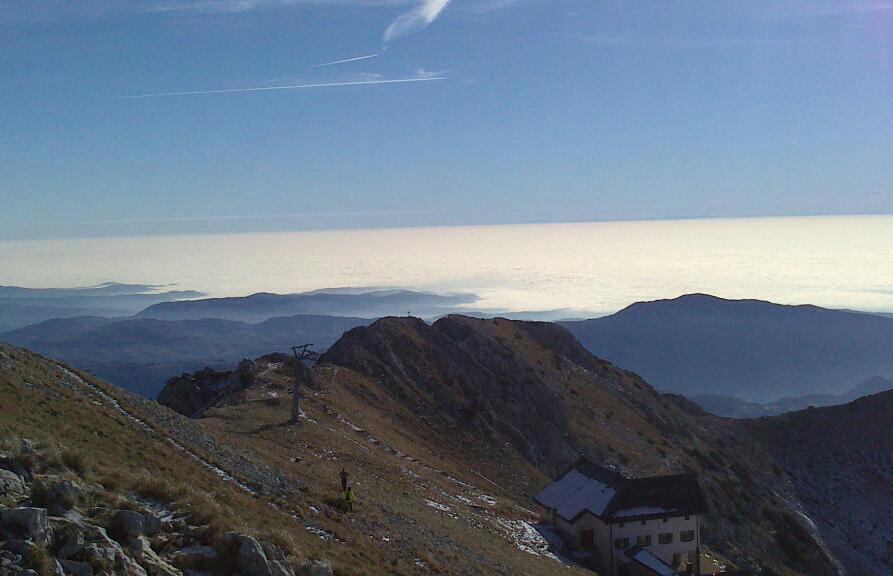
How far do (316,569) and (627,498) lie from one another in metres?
34.8

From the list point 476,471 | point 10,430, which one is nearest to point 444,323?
point 476,471

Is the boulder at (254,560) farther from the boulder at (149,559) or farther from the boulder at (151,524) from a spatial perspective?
the boulder at (151,524)

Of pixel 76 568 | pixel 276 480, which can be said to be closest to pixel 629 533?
pixel 276 480

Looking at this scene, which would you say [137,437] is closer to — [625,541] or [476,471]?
[625,541]

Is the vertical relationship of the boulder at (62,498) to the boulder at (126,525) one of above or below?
above

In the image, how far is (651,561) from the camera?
44938 mm

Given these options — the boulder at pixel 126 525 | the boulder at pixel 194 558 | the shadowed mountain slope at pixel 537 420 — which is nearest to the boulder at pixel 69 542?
the boulder at pixel 126 525

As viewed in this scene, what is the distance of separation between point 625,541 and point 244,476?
A: 27.5m

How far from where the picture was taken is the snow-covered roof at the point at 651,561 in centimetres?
4372

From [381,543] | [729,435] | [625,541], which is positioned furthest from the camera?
[729,435]

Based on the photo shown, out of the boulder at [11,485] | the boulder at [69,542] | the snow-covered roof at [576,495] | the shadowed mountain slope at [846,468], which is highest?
the boulder at [11,485]

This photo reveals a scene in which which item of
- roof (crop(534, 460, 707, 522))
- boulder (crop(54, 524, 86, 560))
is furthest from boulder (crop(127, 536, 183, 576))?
roof (crop(534, 460, 707, 522))

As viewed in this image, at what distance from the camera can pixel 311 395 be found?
207ft

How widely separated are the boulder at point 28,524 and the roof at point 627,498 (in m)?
38.4
